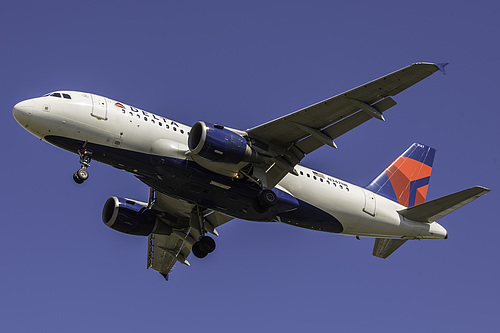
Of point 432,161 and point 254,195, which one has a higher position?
point 432,161

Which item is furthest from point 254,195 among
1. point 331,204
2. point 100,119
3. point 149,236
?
point 149,236

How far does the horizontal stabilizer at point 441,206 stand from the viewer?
101ft

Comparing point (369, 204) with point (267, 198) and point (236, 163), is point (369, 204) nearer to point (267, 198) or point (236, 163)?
point (267, 198)

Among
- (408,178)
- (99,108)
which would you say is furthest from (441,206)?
(99,108)

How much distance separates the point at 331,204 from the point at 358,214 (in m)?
1.68

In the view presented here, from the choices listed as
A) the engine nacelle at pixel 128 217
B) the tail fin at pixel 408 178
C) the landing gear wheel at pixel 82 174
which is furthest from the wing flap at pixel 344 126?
the engine nacelle at pixel 128 217

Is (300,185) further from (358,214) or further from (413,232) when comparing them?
(413,232)

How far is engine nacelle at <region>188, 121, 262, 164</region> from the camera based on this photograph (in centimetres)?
2769

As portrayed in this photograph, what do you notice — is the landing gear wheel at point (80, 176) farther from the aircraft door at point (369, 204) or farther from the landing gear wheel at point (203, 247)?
the aircraft door at point (369, 204)

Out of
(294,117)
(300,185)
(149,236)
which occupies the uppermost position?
(294,117)

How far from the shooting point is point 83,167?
2783 centimetres

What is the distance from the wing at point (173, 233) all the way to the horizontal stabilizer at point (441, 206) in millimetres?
9242

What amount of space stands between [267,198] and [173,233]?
27.3 feet

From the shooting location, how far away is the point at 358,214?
108 feet
